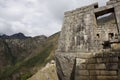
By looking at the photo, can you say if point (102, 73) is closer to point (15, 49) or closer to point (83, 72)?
point (83, 72)

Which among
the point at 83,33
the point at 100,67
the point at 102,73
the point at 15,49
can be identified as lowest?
the point at 102,73

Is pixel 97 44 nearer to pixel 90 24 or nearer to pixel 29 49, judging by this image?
pixel 90 24

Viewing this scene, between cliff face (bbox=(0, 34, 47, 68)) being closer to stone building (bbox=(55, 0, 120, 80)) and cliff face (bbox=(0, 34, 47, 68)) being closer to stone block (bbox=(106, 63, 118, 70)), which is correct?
stone building (bbox=(55, 0, 120, 80))

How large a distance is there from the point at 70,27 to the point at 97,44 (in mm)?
3625

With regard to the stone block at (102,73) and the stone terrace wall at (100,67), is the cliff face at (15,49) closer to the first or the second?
the stone terrace wall at (100,67)

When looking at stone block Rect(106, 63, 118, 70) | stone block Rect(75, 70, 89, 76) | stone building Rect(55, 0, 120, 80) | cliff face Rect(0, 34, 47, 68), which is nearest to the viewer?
stone block Rect(106, 63, 118, 70)

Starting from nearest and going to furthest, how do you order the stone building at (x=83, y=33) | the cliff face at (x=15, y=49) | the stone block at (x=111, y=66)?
the stone block at (x=111, y=66)
the stone building at (x=83, y=33)
the cliff face at (x=15, y=49)

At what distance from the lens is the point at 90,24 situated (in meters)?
17.1

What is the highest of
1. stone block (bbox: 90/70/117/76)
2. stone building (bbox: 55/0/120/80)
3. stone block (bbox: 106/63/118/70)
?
stone building (bbox: 55/0/120/80)

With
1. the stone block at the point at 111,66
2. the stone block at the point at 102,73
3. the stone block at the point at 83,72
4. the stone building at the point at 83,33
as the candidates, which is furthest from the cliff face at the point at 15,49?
the stone block at the point at 111,66

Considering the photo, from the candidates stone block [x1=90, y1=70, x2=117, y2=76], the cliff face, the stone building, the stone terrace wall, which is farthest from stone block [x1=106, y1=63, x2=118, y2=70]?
the cliff face

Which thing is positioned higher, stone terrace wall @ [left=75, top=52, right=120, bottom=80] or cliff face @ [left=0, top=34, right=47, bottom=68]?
cliff face @ [left=0, top=34, right=47, bottom=68]

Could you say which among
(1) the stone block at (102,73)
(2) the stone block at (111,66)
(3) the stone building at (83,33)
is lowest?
(1) the stone block at (102,73)

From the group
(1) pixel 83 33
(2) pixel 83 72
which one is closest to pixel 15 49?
(1) pixel 83 33
